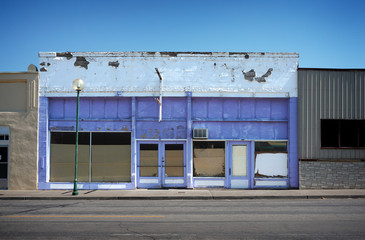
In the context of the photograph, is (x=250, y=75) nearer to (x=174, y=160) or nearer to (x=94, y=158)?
(x=174, y=160)

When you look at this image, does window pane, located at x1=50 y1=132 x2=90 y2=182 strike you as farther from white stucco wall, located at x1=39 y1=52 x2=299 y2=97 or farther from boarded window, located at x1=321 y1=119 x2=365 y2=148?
boarded window, located at x1=321 y1=119 x2=365 y2=148

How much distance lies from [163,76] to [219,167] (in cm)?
501

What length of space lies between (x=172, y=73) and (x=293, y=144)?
21.5 ft

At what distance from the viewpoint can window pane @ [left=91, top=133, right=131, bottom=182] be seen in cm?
1489

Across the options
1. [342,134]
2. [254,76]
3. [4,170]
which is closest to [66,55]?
[4,170]

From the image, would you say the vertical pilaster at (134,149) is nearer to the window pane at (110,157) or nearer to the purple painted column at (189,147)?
the window pane at (110,157)

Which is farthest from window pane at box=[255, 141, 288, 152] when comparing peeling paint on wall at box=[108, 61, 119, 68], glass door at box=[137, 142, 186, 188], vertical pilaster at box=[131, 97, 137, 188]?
peeling paint on wall at box=[108, 61, 119, 68]

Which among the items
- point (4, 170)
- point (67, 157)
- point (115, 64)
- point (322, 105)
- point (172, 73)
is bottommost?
point (4, 170)

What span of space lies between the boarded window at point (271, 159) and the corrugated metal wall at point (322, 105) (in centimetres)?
84

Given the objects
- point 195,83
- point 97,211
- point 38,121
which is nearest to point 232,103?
point 195,83

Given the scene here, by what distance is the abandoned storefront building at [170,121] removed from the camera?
14.9 m

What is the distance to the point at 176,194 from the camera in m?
13.2

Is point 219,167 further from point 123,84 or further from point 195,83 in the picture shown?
point 123,84

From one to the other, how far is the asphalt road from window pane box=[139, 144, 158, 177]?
9.25ft
